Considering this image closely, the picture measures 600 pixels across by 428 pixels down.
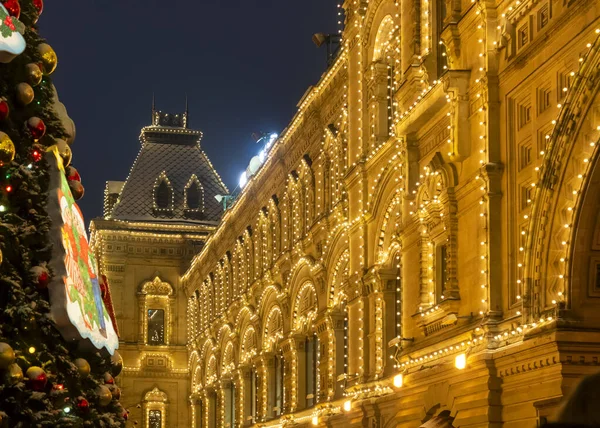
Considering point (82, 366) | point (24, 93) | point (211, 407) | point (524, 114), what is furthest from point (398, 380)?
point (211, 407)

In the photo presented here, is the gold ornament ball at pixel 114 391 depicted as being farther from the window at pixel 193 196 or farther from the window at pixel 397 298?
the window at pixel 193 196

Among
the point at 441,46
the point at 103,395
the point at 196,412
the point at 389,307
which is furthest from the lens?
the point at 196,412

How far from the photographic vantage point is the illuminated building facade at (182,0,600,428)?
1455 cm

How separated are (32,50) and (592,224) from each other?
276 inches

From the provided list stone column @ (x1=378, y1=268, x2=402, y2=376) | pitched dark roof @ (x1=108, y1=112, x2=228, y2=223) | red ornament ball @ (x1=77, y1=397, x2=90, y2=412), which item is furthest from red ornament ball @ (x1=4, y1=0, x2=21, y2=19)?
pitched dark roof @ (x1=108, y1=112, x2=228, y2=223)

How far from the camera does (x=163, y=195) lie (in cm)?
5947

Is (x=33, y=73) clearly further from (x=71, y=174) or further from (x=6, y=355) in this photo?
(x=6, y=355)

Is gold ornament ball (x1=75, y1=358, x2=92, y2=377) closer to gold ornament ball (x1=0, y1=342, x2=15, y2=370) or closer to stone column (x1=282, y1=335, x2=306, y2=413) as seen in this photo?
gold ornament ball (x1=0, y1=342, x2=15, y2=370)

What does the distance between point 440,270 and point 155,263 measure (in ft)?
127

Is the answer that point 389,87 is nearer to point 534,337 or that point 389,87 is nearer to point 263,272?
point 534,337

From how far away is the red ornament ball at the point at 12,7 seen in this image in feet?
35.9

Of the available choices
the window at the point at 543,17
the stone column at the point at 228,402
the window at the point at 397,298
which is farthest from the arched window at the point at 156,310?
the window at the point at 543,17

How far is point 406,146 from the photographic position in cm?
2114

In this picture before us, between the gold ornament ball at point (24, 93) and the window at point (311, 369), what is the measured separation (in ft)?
74.0
